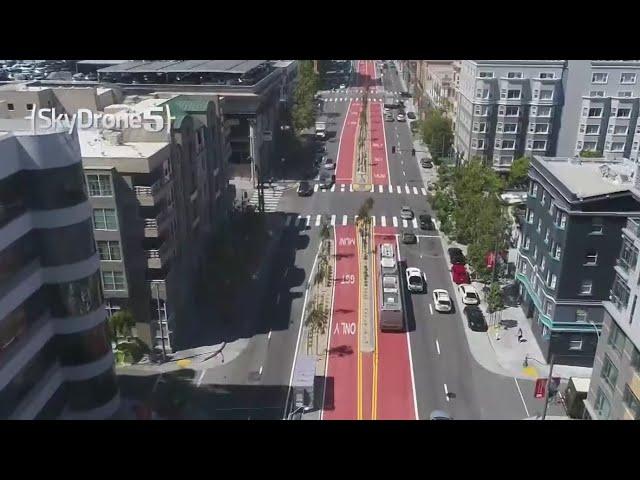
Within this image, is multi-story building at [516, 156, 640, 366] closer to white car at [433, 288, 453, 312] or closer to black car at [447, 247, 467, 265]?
white car at [433, 288, 453, 312]

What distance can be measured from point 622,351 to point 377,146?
4466cm

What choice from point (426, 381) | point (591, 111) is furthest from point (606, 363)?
point (591, 111)

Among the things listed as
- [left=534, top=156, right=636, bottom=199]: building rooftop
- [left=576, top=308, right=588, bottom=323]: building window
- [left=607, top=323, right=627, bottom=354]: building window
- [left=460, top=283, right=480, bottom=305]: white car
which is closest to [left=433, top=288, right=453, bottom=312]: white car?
[left=460, top=283, right=480, bottom=305]: white car

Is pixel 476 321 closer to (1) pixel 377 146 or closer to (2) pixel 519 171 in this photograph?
(2) pixel 519 171

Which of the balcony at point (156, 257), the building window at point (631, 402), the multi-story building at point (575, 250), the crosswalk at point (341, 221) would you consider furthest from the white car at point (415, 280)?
the building window at point (631, 402)

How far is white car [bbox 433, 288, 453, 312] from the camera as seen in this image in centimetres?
2673

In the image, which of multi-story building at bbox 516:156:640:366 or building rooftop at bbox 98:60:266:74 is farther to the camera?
building rooftop at bbox 98:60:266:74

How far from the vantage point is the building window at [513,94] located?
4269 centimetres

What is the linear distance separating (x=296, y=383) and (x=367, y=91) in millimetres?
76062

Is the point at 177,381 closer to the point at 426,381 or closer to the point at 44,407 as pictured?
the point at 44,407

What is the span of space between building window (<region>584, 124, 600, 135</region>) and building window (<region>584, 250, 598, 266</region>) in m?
23.1

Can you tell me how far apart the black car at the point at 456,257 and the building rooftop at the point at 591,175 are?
7.55 m

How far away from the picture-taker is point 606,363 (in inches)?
721

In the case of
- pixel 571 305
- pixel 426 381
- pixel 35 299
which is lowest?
pixel 426 381
